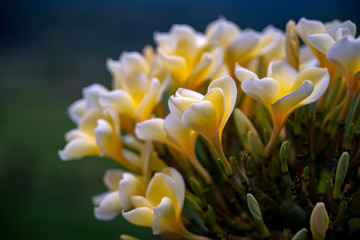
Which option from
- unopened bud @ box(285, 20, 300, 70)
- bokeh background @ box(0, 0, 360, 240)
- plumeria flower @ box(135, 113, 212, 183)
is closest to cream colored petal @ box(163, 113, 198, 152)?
plumeria flower @ box(135, 113, 212, 183)

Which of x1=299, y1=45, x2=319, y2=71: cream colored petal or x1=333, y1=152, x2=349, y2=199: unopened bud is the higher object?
x1=299, y1=45, x2=319, y2=71: cream colored petal

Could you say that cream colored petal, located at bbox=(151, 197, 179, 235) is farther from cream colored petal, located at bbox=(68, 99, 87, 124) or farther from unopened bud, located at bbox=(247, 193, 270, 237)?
cream colored petal, located at bbox=(68, 99, 87, 124)

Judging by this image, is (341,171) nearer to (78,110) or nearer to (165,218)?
(165,218)

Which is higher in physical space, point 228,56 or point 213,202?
point 228,56

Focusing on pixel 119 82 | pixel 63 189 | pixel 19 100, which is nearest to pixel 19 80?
pixel 19 100

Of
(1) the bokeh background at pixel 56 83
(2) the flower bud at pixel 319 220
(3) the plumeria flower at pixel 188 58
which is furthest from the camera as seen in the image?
(1) the bokeh background at pixel 56 83

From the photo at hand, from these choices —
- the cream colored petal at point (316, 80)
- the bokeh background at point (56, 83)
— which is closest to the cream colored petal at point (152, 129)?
the cream colored petal at point (316, 80)

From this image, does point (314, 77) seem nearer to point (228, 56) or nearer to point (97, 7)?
point (228, 56)

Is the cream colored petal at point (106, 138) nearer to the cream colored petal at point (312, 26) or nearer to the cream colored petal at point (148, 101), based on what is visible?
the cream colored petal at point (148, 101)
